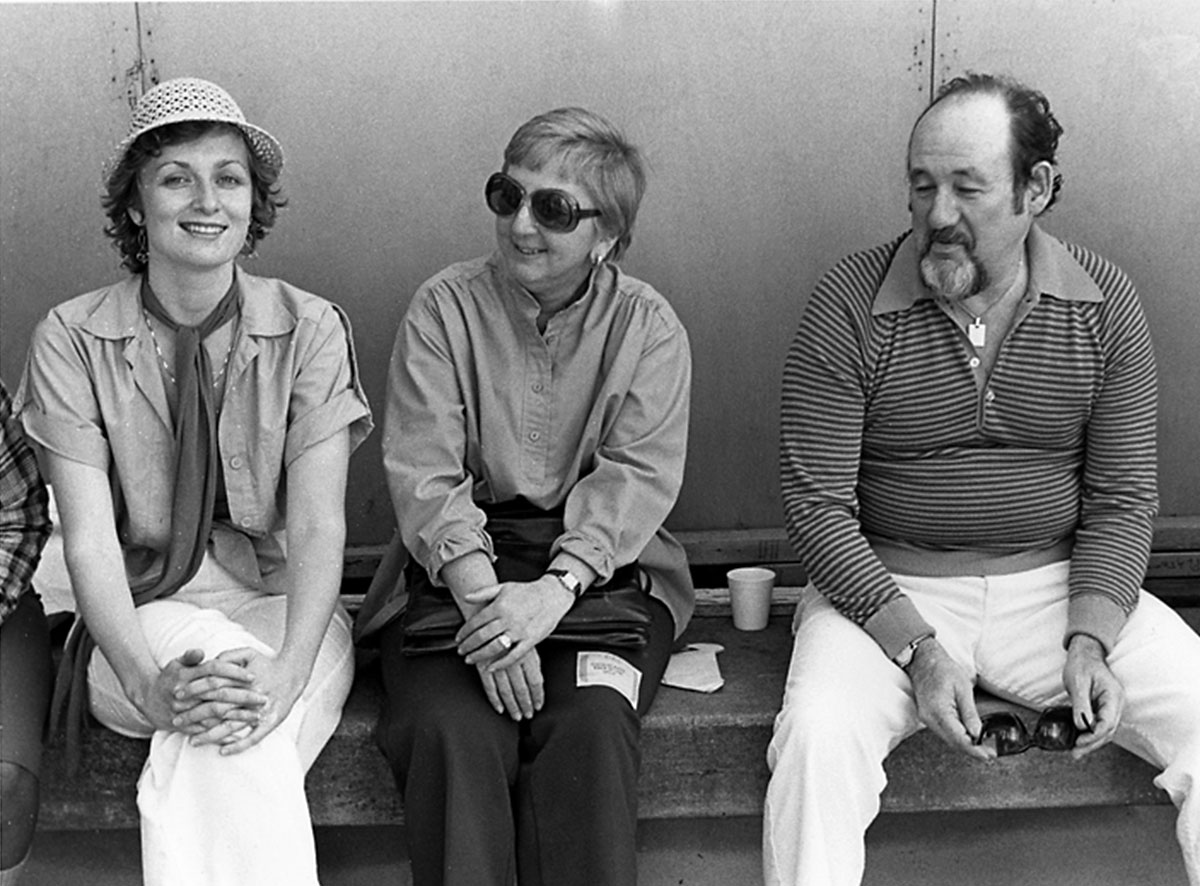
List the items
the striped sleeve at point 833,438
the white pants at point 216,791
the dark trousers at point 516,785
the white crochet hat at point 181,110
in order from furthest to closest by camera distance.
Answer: the striped sleeve at point 833,438, the white crochet hat at point 181,110, the dark trousers at point 516,785, the white pants at point 216,791

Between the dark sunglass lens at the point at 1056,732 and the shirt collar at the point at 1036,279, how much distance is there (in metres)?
0.80

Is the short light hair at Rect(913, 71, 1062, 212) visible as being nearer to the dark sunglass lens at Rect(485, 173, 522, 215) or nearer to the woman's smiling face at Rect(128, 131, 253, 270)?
the dark sunglass lens at Rect(485, 173, 522, 215)

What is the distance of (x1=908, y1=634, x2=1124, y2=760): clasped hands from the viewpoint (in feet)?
9.74

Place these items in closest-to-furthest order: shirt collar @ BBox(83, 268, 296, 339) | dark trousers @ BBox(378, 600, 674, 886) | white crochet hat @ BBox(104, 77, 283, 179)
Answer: dark trousers @ BBox(378, 600, 674, 886), white crochet hat @ BBox(104, 77, 283, 179), shirt collar @ BBox(83, 268, 296, 339)

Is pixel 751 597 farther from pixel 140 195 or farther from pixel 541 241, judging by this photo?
pixel 140 195

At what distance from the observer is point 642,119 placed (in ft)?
12.5

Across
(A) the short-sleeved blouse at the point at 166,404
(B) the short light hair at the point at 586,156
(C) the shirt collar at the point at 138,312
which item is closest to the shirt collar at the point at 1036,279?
(B) the short light hair at the point at 586,156

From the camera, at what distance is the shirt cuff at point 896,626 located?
3094 millimetres

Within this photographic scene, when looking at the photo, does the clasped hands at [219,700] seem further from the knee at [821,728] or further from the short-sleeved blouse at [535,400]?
the knee at [821,728]

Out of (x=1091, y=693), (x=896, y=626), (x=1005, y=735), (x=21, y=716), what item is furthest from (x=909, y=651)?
(x=21, y=716)

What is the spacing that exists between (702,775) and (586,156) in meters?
1.20

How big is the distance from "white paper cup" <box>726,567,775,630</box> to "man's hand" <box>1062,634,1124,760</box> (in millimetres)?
755

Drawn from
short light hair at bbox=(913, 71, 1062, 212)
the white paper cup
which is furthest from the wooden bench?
short light hair at bbox=(913, 71, 1062, 212)

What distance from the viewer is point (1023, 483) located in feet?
10.7
